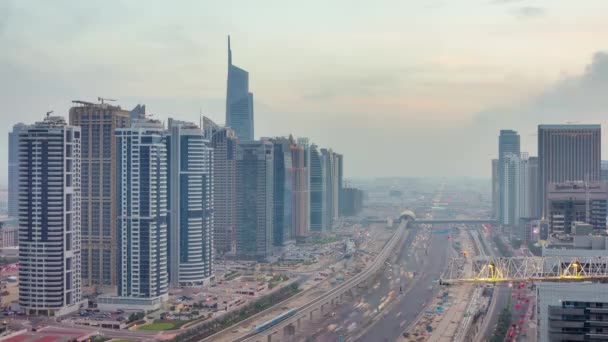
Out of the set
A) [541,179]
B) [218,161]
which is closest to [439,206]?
[541,179]

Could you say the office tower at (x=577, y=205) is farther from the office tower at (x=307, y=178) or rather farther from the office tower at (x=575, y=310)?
the office tower at (x=307, y=178)

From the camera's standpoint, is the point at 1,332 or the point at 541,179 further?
the point at 541,179

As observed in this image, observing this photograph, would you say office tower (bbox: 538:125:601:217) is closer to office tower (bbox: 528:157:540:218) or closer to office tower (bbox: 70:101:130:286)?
office tower (bbox: 528:157:540:218)

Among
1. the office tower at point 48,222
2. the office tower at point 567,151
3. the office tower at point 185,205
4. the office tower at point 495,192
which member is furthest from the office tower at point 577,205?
the office tower at point 495,192

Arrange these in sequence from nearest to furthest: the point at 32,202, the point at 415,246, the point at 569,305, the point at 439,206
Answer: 1. the point at 569,305
2. the point at 32,202
3. the point at 415,246
4. the point at 439,206

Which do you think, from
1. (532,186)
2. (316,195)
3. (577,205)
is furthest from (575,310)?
(532,186)

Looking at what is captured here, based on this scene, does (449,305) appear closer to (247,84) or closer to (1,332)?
(1,332)
